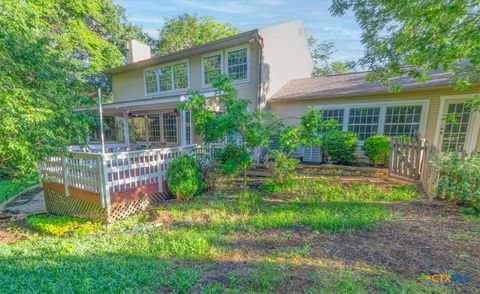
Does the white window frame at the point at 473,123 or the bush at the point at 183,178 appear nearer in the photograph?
the bush at the point at 183,178

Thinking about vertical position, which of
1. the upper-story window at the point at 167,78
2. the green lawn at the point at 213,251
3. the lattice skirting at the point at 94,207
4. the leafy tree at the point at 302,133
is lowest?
the lattice skirting at the point at 94,207

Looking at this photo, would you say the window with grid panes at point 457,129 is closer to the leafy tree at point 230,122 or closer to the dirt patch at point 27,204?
the leafy tree at point 230,122

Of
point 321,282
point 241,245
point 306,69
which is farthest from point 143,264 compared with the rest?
point 306,69

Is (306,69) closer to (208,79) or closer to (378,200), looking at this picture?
(208,79)

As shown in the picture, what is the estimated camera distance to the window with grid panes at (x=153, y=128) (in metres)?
12.8

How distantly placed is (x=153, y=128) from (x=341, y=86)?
33.6 ft

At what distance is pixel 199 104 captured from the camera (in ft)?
20.1

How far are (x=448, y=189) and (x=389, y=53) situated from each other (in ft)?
13.1

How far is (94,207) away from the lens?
563 centimetres

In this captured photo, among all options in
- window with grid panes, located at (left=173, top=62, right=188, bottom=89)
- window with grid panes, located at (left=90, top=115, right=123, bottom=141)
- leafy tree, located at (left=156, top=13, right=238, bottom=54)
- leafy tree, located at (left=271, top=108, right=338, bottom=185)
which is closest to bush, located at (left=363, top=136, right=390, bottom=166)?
leafy tree, located at (left=271, top=108, right=338, bottom=185)

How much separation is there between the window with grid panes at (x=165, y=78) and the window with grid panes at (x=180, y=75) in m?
0.37

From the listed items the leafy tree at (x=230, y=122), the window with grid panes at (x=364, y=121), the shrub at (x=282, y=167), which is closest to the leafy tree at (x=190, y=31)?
the window with grid panes at (x=364, y=121)

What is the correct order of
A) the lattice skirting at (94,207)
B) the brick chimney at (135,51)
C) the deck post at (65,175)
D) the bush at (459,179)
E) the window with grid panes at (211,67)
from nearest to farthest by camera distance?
the bush at (459,179), the lattice skirting at (94,207), the deck post at (65,175), the window with grid panes at (211,67), the brick chimney at (135,51)

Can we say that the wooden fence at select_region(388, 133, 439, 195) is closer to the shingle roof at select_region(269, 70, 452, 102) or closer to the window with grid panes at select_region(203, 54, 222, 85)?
the shingle roof at select_region(269, 70, 452, 102)
